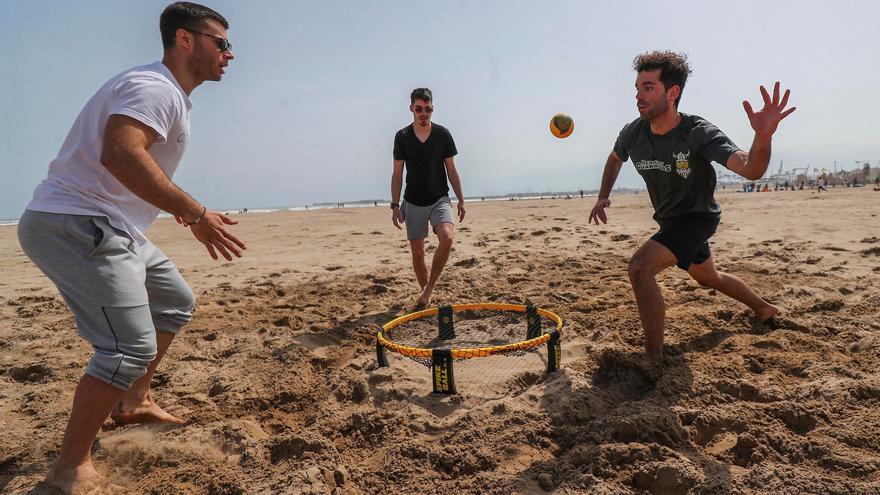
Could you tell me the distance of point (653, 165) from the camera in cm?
411

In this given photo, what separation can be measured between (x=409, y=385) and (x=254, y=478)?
3.91 feet

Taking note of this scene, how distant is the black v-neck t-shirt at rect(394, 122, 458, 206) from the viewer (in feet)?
19.9

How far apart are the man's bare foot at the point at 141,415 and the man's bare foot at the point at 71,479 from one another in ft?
2.16

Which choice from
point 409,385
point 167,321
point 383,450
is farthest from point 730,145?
point 167,321

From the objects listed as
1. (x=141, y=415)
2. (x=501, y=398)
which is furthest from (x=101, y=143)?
(x=501, y=398)

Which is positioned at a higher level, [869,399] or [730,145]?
[730,145]

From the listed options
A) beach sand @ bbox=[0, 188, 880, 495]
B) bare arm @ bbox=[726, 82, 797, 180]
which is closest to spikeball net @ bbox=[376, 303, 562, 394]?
beach sand @ bbox=[0, 188, 880, 495]

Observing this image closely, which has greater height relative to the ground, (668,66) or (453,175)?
(668,66)

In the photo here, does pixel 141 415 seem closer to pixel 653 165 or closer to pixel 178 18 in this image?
pixel 178 18

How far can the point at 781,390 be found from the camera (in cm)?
322

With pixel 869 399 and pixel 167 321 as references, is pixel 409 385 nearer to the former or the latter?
pixel 167 321

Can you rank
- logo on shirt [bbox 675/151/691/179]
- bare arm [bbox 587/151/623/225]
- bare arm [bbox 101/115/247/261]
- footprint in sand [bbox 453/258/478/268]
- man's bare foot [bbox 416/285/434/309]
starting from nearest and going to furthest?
bare arm [bbox 101/115/247/261] → logo on shirt [bbox 675/151/691/179] → bare arm [bbox 587/151/623/225] → man's bare foot [bbox 416/285/434/309] → footprint in sand [bbox 453/258/478/268]

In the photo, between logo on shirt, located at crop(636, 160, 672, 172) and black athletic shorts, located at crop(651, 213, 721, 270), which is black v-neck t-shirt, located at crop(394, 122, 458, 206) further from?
black athletic shorts, located at crop(651, 213, 721, 270)

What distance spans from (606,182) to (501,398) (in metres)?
2.38
